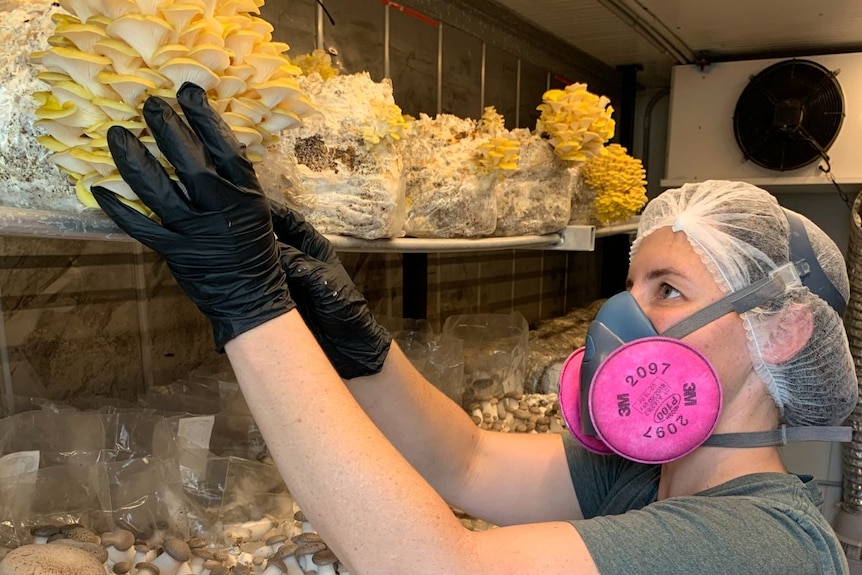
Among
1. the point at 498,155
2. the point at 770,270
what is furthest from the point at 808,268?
the point at 498,155

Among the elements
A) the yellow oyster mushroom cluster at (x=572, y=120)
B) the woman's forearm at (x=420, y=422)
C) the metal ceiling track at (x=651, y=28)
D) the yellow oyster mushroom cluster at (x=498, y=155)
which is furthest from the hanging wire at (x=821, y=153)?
the woman's forearm at (x=420, y=422)

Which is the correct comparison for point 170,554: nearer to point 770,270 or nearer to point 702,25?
point 770,270

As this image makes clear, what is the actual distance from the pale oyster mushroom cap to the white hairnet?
1.02m

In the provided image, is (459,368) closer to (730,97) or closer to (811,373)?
(811,373)

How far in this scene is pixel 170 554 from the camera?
110 centimetres

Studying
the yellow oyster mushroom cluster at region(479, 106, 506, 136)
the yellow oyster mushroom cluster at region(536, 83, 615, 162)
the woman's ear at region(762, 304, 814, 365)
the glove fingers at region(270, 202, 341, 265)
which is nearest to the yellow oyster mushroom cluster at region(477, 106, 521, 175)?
the yellow oyster mushroom cluster at region(479, 106, 506, 136)

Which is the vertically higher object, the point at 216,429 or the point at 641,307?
the point at 641,307

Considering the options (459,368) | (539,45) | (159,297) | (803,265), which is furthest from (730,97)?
(159,297)

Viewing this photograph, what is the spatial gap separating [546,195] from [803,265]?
A: 71 centimetres

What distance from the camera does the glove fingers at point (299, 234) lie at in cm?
98

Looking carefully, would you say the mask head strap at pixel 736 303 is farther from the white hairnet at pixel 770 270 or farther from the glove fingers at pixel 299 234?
the glove fingers at pixel 299 234

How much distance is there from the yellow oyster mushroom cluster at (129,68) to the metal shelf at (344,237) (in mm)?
30

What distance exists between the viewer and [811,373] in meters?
1.08

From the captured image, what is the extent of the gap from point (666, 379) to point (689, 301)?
148 mm
